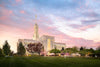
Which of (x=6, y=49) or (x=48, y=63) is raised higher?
(x=6, y=49)

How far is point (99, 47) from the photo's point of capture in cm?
7538

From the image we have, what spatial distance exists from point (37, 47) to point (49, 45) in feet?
244

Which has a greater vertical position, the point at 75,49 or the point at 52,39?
the point at 52,39

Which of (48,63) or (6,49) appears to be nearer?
(48,63)

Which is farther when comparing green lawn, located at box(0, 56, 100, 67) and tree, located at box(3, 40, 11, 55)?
tree, located at box(3, 40, 11, 55)

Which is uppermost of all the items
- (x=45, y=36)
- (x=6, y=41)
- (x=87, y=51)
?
(x=45, y=36)

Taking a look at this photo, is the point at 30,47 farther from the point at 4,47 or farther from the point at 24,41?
the point at 24,41

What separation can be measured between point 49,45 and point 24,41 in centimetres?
4359

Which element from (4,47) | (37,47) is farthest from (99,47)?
(4,47)

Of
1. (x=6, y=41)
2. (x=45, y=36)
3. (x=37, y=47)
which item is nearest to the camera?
(x=6, y=41)

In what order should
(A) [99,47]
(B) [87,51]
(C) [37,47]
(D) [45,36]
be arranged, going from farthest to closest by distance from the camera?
(D) [45,36] → (C) [37,47] → (B) [87,51] → (A) [99,47]

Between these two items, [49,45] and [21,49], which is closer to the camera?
[21,49]

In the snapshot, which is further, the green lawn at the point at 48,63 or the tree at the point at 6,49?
the tree at the point at 6,49

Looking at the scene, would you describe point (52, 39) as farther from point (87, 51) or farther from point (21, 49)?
point (87, 51)
